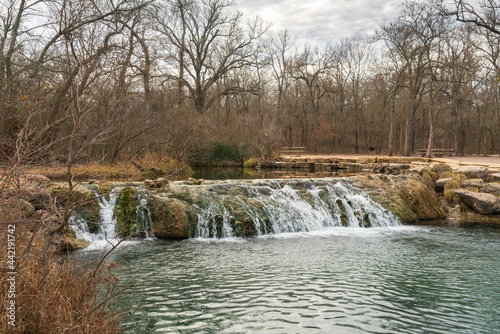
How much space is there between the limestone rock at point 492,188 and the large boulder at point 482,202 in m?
0.52

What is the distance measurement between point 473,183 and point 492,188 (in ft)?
1.95

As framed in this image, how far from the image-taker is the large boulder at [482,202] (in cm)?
1134

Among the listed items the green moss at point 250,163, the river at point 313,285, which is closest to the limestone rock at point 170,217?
the river at point 313,285

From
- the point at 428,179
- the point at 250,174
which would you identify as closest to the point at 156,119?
the point at 250,174

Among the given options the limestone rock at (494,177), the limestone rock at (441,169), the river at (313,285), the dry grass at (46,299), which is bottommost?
the river at (313,285)

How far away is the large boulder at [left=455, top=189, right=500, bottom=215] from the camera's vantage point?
11344mm

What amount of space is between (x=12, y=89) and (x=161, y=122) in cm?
736

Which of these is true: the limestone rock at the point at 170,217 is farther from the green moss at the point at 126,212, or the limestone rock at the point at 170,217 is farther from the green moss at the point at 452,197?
the green moss at the point at 452,197

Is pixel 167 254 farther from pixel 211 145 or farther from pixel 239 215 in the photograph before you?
pixel 211 145

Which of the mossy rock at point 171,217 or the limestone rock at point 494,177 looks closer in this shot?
the mossy rock at point 171,217

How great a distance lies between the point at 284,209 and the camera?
10.3 metres

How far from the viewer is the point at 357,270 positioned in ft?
20.9

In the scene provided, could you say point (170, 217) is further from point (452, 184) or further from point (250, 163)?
point (250, 163)

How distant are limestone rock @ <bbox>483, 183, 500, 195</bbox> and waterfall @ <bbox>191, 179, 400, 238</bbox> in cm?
386
